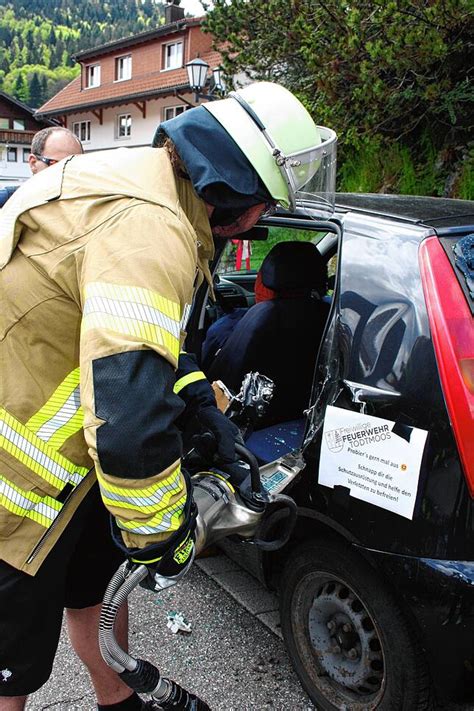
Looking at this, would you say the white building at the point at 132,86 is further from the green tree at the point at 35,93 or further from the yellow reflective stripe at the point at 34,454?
the green tree at the point at 35,93

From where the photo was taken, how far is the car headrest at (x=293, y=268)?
2836mm

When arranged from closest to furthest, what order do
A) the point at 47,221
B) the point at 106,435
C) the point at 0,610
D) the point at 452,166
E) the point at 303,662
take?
the point at 106,435 → the point at 47,221 → the point at 0,610 → the point at 303,662 → the point at 452,166

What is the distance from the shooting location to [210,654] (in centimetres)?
242

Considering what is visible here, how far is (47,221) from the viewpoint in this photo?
1.25 metres

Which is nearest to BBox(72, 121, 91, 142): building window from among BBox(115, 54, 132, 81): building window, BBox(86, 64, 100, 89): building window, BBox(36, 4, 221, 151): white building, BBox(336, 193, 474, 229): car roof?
BBox(36, 4, 221, 151): white building

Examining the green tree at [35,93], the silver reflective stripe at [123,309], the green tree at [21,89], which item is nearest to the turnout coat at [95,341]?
the silver reflective stripe at [123,309]

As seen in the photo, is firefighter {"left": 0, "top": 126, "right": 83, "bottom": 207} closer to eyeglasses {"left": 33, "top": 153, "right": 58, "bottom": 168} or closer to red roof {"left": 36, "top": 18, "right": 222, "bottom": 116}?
eyeglasses {"left": 33, "top": 153, "right": 58, "bottom": 168}

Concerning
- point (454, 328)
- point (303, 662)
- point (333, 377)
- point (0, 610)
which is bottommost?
point (303, 662)

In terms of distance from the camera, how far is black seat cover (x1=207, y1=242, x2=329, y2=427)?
9.07 ft

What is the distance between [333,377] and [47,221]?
1.00 metres

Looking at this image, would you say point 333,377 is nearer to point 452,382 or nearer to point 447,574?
point 452,382

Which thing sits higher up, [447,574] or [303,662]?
[447,574]

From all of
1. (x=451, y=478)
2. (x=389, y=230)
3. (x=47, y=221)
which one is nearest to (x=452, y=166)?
(x=389, y=230)

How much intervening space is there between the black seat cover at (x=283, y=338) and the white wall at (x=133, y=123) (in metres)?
24.8
